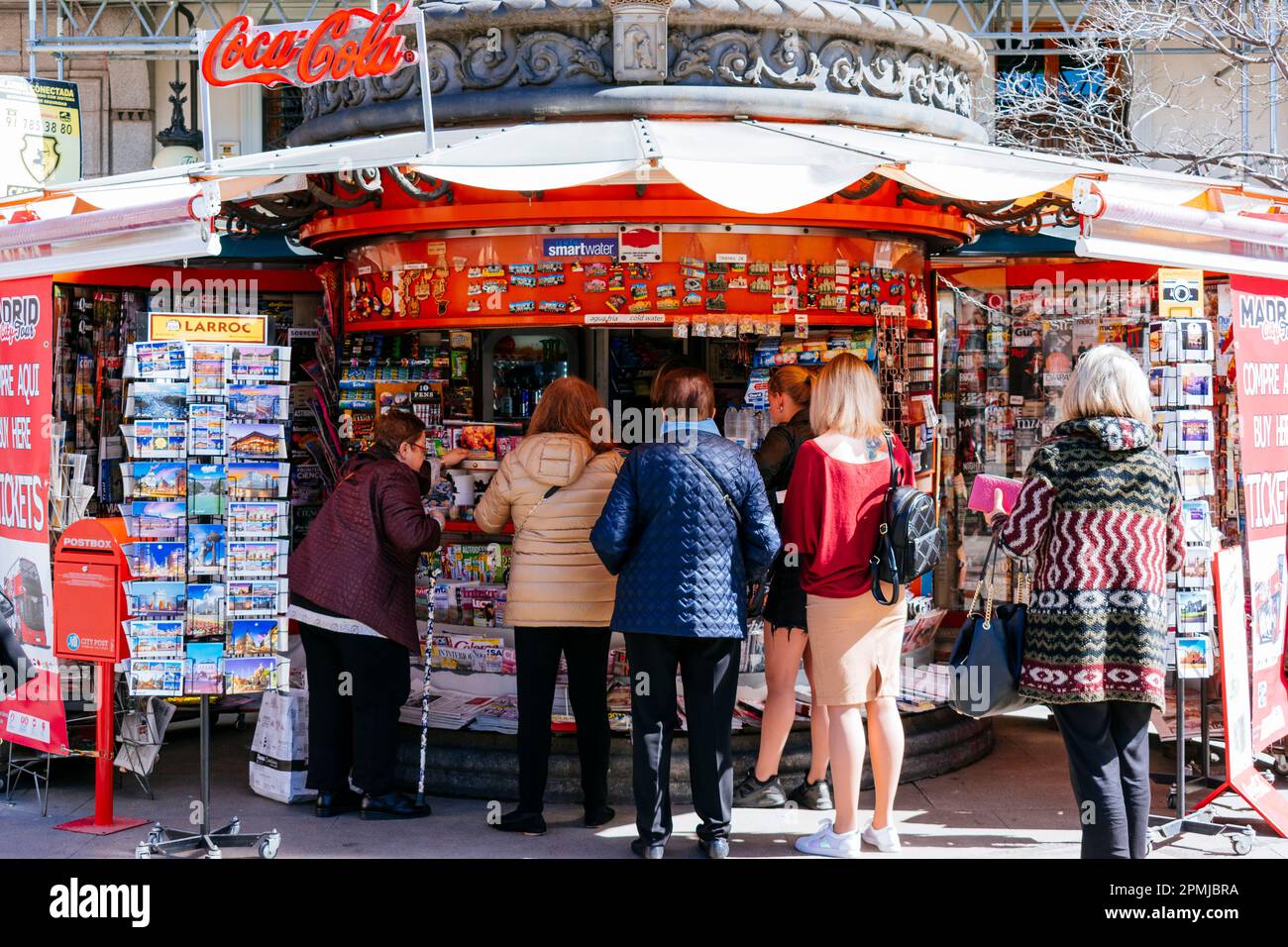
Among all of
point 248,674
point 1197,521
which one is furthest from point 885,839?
point 248,674

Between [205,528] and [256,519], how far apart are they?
0.61ft

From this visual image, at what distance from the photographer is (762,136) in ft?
18.1

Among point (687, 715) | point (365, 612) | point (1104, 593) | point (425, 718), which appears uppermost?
point (1104, 593)

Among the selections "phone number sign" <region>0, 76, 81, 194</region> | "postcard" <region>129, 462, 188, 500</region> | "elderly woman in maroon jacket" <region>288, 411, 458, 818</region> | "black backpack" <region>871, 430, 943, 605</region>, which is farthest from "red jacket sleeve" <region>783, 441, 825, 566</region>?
"phone number sign" <region>0, 76, 81, 194</region>

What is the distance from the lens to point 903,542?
4828mm

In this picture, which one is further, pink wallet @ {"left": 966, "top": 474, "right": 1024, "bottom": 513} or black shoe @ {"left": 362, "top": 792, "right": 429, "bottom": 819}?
black shoe @ {"left": 362, "top": 792, "right": 429, "bottom": 819}

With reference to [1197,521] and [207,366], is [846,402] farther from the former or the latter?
[207,366]

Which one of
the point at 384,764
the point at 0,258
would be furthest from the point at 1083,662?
the point at 0,258

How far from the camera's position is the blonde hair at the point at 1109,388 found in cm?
436

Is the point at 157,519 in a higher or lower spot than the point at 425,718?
higher

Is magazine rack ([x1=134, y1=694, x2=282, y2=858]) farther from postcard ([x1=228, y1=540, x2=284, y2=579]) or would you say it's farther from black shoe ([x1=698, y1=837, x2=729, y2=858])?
black shoe ([x1=698, y1=837, x2=729, y2=858])

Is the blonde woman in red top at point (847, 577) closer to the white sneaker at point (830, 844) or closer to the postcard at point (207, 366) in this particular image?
the white sneaker at point (830, 844)

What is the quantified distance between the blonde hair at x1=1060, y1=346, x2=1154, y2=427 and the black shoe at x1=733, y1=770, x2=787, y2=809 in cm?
221

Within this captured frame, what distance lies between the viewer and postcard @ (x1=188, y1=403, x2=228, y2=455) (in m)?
5.26
